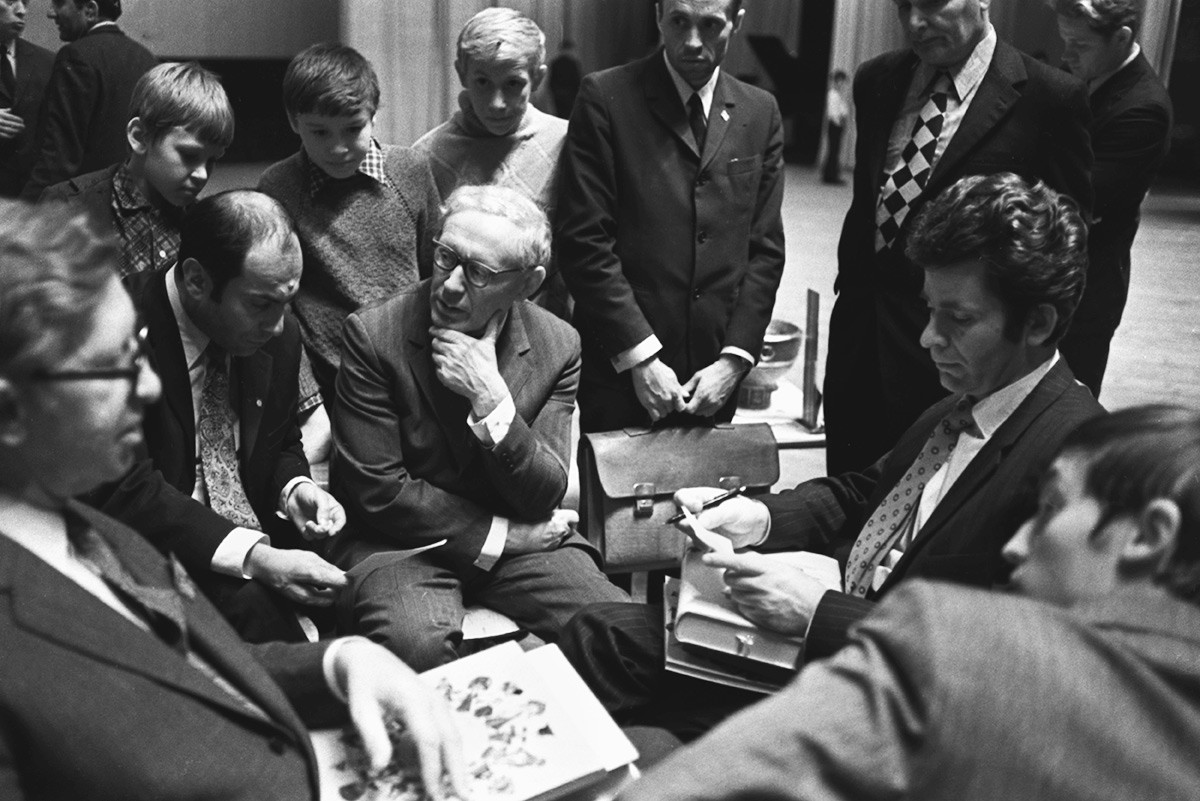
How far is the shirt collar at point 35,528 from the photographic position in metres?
1.21

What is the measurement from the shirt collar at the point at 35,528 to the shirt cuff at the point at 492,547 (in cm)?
144

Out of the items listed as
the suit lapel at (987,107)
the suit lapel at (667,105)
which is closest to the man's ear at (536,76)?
the suit lapel at (667,105)

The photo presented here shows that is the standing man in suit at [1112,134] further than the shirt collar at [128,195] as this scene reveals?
Yes

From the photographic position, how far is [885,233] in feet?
10.8

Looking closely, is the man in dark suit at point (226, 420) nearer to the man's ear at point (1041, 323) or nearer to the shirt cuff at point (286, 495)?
the shirt cuff at point (286, 495)

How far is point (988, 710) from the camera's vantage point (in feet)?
3.19

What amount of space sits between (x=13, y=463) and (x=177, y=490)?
1317 mm

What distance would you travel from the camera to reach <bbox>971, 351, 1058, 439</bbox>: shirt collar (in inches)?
83.0

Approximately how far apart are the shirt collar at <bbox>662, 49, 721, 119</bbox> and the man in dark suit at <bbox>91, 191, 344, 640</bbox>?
4.23 ft

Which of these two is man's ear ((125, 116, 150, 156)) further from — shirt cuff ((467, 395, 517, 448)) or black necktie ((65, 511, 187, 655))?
black necktie ((65, 511, 187, 655))

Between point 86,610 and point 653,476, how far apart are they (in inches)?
73.7

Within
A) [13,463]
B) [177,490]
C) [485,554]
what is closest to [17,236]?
[13,463]

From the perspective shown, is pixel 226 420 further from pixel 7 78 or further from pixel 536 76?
pixel 7 78

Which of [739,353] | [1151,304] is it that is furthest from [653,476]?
[1151,304]
